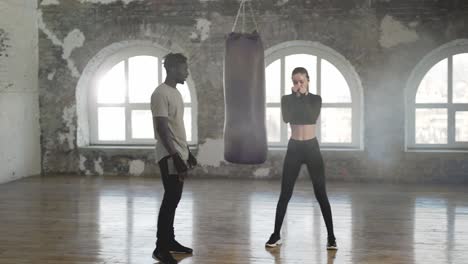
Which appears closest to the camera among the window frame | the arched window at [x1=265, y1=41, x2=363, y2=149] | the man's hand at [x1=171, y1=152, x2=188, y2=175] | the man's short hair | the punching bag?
the man's hand at [x1=171, y1=152, x2=188, y2=175]

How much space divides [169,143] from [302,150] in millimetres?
1116

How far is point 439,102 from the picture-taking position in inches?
333

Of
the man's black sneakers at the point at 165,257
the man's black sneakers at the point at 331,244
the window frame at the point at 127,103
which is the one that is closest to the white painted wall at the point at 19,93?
the window frame at the point at 127,103

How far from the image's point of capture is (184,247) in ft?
15.6

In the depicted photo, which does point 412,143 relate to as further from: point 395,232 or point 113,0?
point 113,0

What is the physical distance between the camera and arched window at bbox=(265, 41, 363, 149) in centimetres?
865

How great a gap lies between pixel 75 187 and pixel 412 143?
4692mm

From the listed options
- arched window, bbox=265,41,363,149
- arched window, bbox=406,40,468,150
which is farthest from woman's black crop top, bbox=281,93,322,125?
arched window, bbox=406,40,468,150

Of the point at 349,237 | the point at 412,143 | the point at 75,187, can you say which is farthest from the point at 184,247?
the point at 412,143

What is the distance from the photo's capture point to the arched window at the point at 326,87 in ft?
28.4

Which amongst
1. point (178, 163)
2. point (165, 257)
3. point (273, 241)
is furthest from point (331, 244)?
point (178, 163)

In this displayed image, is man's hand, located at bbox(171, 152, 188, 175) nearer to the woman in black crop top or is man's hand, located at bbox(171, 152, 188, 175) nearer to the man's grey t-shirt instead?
the man's grey t-shirt

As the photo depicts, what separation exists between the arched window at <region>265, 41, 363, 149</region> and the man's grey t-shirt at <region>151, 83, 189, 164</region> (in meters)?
4.38

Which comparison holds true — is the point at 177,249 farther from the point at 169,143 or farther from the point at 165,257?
the point at 169,143
